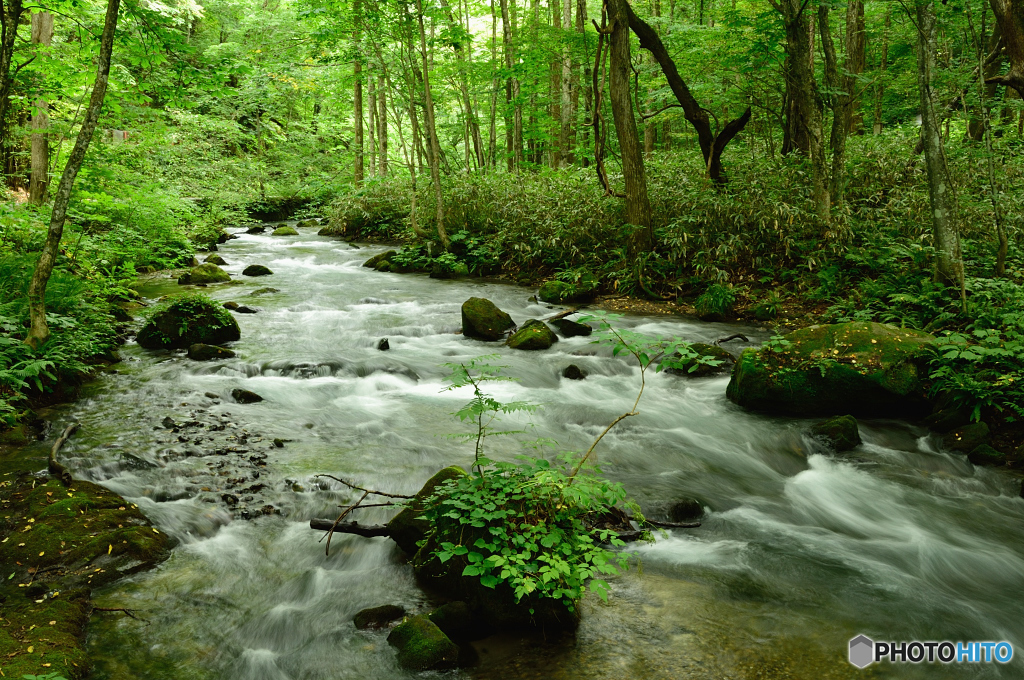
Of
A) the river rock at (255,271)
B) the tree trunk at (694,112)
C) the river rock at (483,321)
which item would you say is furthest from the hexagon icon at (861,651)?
the river rock at (255,271)

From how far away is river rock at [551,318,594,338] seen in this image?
9.65 metres

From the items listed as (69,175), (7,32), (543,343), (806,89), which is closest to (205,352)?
(69,175)

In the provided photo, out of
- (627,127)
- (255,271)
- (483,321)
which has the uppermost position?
(627,127)

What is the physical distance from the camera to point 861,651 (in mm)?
3303

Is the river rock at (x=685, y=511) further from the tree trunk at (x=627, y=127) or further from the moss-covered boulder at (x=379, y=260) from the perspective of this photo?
the moss-covered boulder at (x=379, y=260)

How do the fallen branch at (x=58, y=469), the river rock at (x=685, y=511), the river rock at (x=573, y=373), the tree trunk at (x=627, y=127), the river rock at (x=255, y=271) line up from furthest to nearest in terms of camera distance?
the river rock at (x=255, y=271)
the tree trunk at (x=627, y=127)
the river rock at (x=573, y=373)
the river rock at (x=685, y=511)
the fallen branch at (x=58, y=469)

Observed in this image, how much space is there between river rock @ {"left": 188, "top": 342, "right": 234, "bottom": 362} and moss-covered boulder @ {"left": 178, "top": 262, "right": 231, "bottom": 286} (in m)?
5.33

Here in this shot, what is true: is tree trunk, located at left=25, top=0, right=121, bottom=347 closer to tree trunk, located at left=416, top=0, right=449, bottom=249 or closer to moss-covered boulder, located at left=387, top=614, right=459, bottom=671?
moss-covered boulder, located at left=387, top=614, right=459, bottom=671

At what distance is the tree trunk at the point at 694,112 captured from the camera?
11.8m

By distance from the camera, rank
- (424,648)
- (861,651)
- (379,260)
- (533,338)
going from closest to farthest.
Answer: (424,648), (861,651), (533,338), (379,260)

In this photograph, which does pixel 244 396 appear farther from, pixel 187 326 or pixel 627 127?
pixel 627 127

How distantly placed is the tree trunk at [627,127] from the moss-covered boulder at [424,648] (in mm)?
9337

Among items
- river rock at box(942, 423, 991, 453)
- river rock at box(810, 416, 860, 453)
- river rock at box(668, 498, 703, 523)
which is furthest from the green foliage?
river rock at box(668, 498, 703, 523)

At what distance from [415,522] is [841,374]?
5.02 meters
